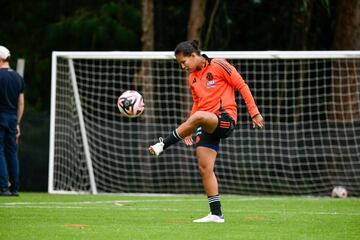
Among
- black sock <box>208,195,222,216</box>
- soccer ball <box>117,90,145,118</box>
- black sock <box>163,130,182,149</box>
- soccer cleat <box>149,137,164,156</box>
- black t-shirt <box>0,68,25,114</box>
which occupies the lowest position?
black sock <box>208,195,222,216</box>

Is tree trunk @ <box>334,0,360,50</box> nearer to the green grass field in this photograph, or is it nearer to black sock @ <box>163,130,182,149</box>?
the green grass field

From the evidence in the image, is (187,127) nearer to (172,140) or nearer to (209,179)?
(172,140)

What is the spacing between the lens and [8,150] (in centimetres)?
1252

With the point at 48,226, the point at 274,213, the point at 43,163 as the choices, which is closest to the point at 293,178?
the point at 43,163

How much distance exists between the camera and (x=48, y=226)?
7926mm

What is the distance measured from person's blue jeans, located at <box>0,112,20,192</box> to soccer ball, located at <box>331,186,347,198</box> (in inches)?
211

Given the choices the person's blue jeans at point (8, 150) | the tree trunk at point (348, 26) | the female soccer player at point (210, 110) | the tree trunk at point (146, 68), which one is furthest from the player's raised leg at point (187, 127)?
the tree trunk at point (348, 26)

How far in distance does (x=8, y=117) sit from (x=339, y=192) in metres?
5.66

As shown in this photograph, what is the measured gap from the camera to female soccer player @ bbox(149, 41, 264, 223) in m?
8.45

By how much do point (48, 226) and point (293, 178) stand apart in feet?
28.4

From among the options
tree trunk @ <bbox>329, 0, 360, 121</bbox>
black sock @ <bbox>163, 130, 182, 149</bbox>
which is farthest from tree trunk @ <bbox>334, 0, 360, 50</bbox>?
black sock @ <bbox>163, 130, 182, 149</bbox>

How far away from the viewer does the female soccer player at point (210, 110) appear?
845 centimetres

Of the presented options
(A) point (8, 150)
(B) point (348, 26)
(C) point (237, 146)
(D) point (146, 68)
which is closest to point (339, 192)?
(C) point (237, 146)

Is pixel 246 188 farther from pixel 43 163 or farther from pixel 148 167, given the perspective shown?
pixel 43 163
